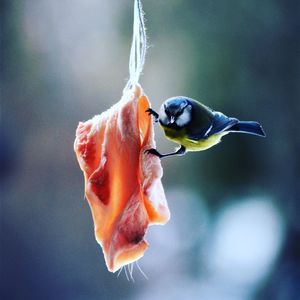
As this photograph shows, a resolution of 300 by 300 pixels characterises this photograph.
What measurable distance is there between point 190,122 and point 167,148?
3.14ft

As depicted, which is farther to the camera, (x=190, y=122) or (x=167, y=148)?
(x=167, y=148)

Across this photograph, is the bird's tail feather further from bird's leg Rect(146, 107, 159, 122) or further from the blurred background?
the blurred background

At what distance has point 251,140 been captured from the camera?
166cm

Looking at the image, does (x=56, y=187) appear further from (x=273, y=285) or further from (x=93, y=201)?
(x=93, y=201)

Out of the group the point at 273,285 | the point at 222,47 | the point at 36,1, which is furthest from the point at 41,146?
the point at 273,285

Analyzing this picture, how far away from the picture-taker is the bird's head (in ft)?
1.68

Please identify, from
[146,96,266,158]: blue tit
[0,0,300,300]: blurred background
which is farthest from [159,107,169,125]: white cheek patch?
[0,0,300,300]: blurred background

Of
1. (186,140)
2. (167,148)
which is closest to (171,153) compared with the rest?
(186,140)

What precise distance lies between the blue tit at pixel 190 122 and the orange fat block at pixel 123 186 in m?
0.02

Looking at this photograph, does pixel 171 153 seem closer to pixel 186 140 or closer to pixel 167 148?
pixel 186 140

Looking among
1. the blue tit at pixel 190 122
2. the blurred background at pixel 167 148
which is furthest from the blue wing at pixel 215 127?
the blurred background at pixel 167 148

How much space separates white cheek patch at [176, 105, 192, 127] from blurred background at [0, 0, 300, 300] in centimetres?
94

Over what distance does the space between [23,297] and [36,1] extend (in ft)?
3.15

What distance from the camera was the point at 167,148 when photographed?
4.87ft
